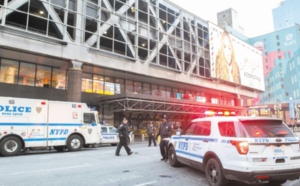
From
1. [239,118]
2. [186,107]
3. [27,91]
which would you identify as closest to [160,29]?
[186,107]

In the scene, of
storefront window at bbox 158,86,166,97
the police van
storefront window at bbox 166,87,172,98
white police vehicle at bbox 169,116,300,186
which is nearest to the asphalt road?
white police vehicle at bbox 169,116,300,186

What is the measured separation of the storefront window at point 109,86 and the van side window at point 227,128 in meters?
24.1

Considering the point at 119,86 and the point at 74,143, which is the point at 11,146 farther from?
the point at 119,86

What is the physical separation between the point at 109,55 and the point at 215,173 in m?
22.4

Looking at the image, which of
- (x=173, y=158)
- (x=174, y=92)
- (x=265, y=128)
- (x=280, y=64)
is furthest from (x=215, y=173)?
(x=280, y=64)

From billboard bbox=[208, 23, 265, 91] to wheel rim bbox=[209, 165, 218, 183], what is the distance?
114 feet

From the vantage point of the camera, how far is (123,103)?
26500 mm

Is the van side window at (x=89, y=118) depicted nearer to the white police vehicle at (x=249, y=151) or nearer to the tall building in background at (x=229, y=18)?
the white police vehicle at (x=249, y=151)

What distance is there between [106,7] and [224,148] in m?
25.2

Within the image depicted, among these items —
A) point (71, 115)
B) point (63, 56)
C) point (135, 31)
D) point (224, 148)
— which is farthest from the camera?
point (135, 31)

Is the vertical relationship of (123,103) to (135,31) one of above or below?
below

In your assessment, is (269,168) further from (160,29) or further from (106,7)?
(160,29)

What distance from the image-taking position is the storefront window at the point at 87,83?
27.3 meters

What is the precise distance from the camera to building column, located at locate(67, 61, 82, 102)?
23.1 m
